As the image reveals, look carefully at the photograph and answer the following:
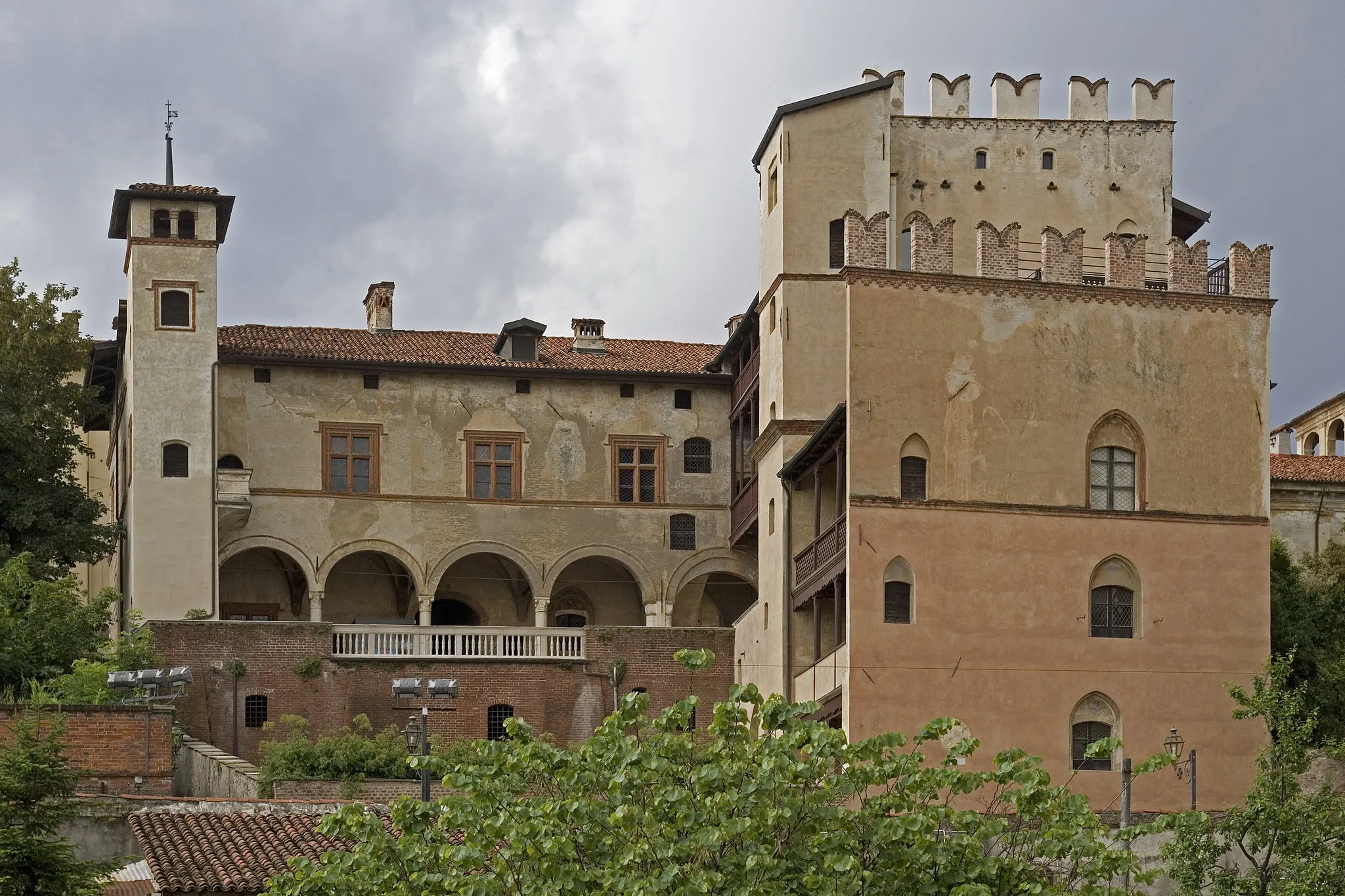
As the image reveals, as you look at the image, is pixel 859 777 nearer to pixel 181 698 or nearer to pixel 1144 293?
pixel 1144 293

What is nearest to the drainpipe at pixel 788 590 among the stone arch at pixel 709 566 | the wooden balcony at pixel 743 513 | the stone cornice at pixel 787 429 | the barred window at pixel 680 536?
the stone cornice at pixel 787 429

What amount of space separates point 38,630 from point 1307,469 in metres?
26.3

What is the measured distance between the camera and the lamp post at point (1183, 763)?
138 feet

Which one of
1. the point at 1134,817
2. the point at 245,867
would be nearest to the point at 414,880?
the point at 245,867

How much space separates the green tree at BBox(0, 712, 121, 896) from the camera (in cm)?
2381

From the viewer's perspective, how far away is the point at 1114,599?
43531 mm

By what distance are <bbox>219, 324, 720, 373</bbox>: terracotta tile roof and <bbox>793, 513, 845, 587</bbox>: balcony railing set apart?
36.8 ft

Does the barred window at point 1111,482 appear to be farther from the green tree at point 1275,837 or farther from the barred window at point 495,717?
the barred window at point 495,717


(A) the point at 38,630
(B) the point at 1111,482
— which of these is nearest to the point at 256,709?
(A) the point at 38,630

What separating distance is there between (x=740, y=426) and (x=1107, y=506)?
13.3m

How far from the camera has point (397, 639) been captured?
51250 mm

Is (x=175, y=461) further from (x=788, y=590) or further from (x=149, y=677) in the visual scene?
(x=788, y=590)

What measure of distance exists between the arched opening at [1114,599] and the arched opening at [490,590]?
17386 mm

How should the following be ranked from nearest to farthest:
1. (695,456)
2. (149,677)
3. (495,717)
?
1. (149,677)
2. (495,717)
3. (695,456)
